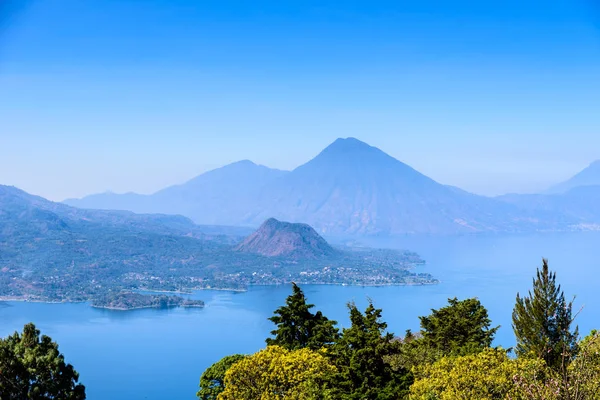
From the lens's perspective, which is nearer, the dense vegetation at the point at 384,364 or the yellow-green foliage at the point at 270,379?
the dense vegetation at the point at 384,364

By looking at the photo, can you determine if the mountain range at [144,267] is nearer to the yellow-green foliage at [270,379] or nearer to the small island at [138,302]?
the small island at [138,302]

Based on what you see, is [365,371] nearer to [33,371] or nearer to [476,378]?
[476,378]

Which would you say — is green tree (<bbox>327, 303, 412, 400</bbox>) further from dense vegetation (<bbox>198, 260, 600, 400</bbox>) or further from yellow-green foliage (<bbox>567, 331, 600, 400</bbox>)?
yellow-green foliage (<bbox>567, 331, 600, 400</bbox>)

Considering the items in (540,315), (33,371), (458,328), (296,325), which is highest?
(540,315)

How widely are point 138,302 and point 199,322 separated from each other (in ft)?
82.3

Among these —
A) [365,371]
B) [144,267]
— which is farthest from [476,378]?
[144,267]

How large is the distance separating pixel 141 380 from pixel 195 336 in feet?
72.5

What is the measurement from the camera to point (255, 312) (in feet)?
354

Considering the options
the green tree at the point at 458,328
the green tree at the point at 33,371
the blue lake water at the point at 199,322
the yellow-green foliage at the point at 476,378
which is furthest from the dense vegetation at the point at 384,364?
A: the blue lake water at the point at 199,322

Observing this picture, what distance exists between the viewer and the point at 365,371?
1584cm

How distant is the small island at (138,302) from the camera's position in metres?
116

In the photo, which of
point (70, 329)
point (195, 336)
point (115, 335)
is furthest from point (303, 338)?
point (70, 329)

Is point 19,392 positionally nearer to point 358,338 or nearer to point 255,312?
point 358,338

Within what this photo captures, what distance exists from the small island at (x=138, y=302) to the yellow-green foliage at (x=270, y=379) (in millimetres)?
102702
